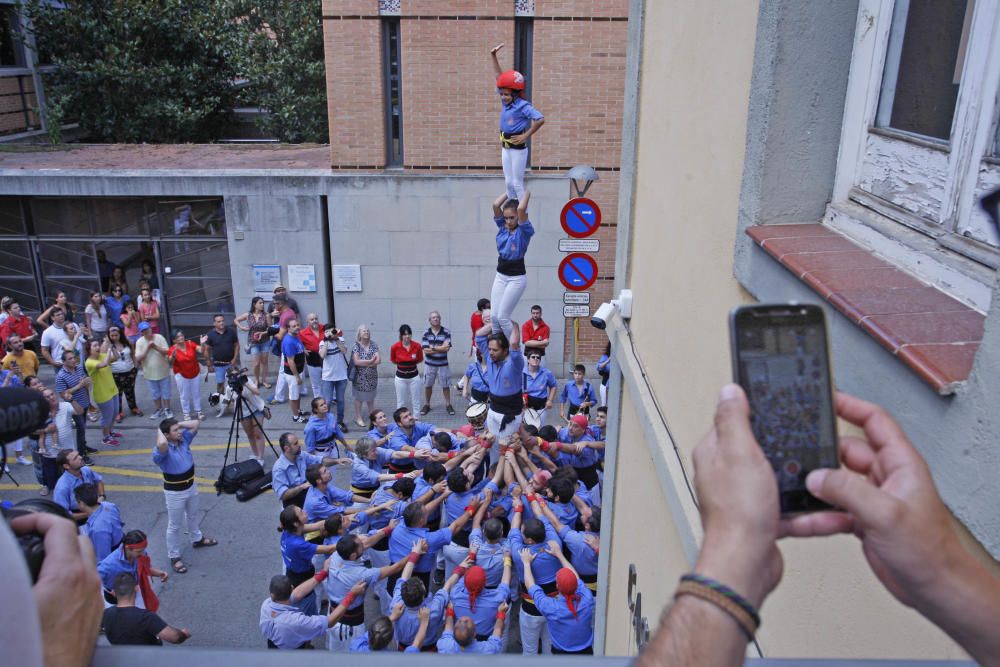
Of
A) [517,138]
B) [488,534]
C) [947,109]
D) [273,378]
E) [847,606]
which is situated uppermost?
[947,109]

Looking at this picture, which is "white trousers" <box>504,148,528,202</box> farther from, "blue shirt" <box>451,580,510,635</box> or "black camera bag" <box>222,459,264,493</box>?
"black camera bag" <box>222,459,264,493</box>

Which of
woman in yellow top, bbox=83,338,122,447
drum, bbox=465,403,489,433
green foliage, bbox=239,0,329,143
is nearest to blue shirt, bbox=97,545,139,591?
drum, bbox=465,403,489,433

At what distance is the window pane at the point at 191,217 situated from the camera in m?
15.1

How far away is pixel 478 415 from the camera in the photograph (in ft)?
35.0

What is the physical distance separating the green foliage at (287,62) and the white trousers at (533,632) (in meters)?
16.7

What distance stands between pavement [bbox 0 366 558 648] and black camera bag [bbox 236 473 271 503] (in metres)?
0.21

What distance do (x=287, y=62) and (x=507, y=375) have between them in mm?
14502

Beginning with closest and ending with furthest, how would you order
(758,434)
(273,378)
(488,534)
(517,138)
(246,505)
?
(758,434)
(488,534)
(517,138)
(246,505)
(273,378)

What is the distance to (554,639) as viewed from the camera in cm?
691

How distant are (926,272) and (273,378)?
14245mm

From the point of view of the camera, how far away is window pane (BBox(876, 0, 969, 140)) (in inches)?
86.1

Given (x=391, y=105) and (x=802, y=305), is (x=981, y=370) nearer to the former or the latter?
(x=802, y=305)

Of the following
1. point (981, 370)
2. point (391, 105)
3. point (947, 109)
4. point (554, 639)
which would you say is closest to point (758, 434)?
point (981, 370)

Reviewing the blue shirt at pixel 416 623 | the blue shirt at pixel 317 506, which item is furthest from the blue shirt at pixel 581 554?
the blue shirt at pixel 317 506
